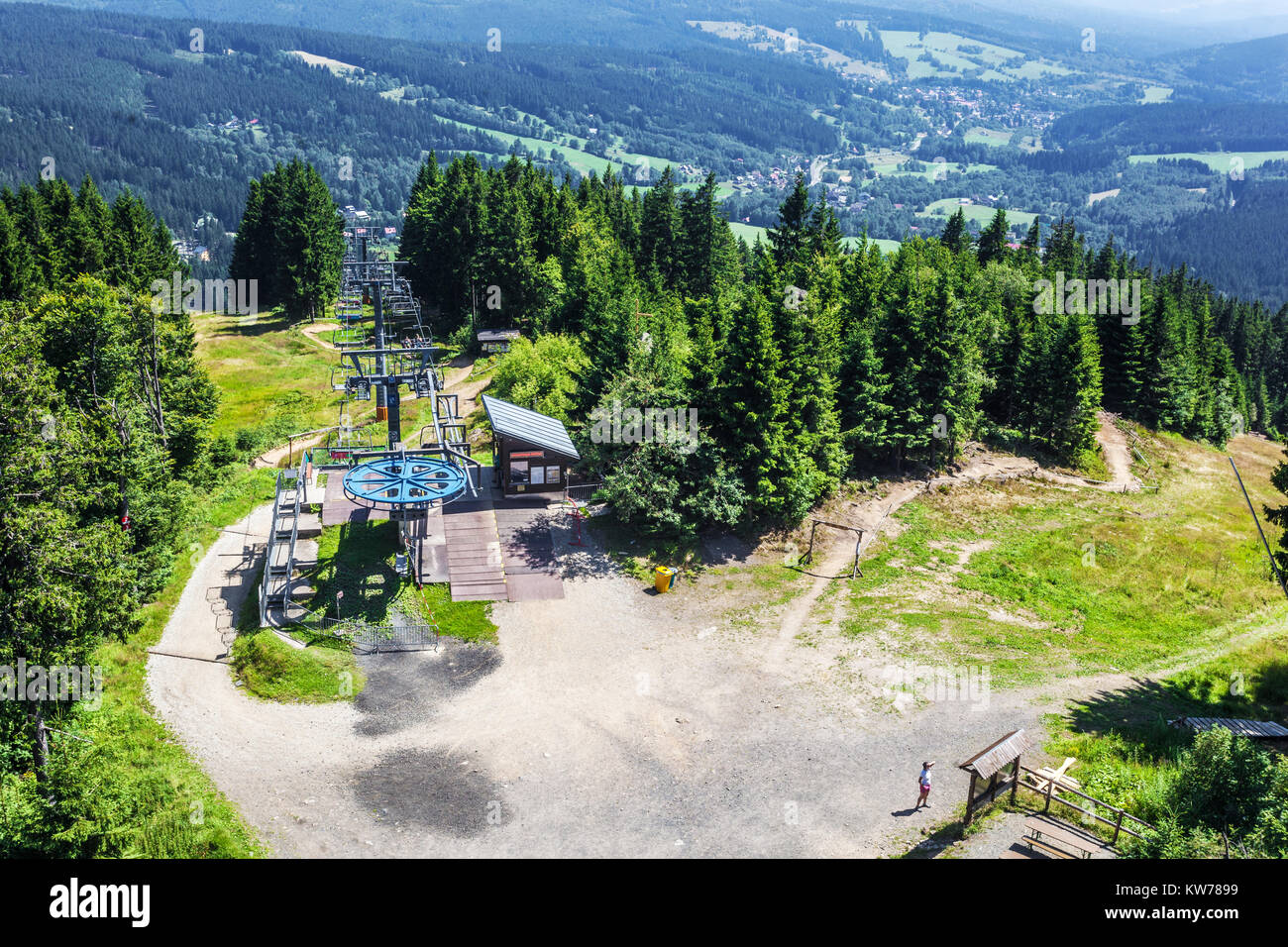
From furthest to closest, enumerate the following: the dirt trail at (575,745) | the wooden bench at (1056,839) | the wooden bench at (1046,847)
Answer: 1. the dirt trail at (575,745)
2. the wooden bench at (1056,839)
3. the wooden bench at (1046,847)

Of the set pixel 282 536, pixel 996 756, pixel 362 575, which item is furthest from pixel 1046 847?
pixel 282 536

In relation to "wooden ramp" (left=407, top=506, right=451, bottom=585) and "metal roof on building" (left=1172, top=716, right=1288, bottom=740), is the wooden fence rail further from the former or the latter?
"wooden ramp" (left=407, top=506, right=451, bottom=585)

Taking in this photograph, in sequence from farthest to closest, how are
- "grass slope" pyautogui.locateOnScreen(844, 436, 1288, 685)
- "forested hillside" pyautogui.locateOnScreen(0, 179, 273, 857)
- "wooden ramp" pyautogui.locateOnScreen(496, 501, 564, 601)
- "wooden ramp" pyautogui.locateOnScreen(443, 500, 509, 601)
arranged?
"wooden ramp" pyautogui.locateOnScreen(496, 501, 564, 601)
"wooden ramp" pyautogui.locateOnScreen(443, 500, 509, 601)
"grass slope" pyautogui.locateOnScreen(844, 436, 1288, 685)
"forested hillside" pyautogui.locateOnScreen(0, 179, 273, 857)

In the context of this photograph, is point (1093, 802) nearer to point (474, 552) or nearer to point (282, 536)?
point (474, 552)

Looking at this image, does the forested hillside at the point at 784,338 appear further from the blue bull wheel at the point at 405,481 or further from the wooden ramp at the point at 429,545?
the wooden ramp at the point at 429,545

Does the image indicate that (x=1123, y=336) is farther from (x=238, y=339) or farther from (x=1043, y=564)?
(x=238, y=339)

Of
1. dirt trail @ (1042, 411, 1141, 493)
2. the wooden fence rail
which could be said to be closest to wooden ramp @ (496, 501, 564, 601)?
the wooden fence rail

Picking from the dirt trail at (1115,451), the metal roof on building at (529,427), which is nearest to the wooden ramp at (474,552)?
the metal roof on building at (529,427)
